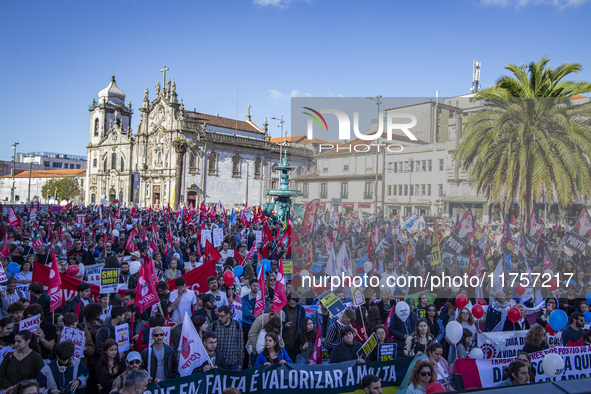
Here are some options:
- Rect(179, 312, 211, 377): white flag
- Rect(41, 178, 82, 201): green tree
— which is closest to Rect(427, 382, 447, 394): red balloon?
Rect(179, 312, 211, 377): white flag

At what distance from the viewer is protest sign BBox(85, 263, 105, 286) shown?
28.2ft

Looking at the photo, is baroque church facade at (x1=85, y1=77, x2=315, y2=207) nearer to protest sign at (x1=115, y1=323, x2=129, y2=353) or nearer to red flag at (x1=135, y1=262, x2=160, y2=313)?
red flag at (x1=135, y1=262, x2=160, y2=313)

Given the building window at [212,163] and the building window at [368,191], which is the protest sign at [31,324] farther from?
the building window at [212,163]

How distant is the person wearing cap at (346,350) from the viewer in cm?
568

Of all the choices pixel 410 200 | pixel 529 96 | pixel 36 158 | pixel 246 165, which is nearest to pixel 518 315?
pixel 410 200

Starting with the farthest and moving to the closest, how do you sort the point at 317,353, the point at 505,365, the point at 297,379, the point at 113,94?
the point at 113,94
the point at 317,353
the point at 505,365
the point at 297,379

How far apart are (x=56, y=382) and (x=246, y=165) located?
175ft

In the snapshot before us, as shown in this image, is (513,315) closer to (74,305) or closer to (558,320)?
(558,320)

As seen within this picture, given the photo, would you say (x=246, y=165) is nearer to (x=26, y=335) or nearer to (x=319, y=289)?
(x=319, y=289)

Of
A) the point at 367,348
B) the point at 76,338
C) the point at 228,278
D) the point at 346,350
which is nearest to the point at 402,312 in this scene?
the point at 367,348

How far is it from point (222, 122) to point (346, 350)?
186 feet

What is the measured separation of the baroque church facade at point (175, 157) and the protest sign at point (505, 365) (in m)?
45.0

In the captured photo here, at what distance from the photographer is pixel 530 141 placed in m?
15.1

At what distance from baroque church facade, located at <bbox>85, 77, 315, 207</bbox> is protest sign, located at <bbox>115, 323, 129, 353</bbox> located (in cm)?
4461
